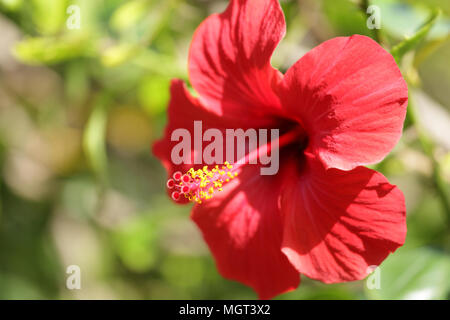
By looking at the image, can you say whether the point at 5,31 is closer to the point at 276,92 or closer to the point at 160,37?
the point at 160,37

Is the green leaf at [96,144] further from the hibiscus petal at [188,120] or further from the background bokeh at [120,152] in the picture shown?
the hibiscus petal at [188,120]

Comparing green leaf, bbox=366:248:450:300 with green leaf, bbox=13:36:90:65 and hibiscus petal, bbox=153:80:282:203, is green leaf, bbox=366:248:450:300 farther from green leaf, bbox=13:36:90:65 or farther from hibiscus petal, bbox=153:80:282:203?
green leaf, bbox=13:36:90:65

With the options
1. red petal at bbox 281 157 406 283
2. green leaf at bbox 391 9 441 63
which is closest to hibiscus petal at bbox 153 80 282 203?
red petal at bbox 281 157 406 283

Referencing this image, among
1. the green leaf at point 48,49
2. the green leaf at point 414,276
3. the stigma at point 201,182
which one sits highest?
the green leaf at point 48,49

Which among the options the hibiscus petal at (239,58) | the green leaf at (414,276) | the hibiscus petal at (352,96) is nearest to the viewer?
the hibiscus petal at (352,96)

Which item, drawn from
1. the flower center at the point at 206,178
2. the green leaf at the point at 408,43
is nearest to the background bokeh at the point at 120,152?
the green leaf at the point at 408,43

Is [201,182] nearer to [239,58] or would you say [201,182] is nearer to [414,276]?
[239,58]

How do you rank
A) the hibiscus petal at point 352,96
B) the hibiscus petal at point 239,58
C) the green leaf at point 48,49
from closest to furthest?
the hibiscus petal at point 352,96
the hibiscus petal at point 239,58
the green leaf at point 48,49
